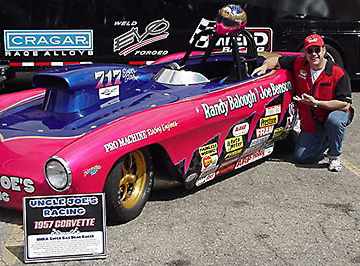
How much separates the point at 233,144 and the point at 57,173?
1819 mm

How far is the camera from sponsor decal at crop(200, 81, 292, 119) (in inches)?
179

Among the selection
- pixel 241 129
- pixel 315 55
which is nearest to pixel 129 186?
pixel 241 129

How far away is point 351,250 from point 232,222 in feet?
3.02

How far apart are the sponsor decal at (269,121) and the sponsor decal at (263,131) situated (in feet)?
0.12

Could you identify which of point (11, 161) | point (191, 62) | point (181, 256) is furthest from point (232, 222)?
point (191, 62)

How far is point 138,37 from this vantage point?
28.9 ft

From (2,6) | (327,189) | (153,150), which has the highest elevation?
(2,6)

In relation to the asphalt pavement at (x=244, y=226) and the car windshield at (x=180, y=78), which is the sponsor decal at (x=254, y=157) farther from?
the car windshield at (x=180, y=78)

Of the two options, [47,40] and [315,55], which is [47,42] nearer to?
[47,40]

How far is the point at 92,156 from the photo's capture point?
3.66m

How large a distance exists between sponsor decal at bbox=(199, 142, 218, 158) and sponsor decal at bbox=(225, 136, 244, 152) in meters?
0.17

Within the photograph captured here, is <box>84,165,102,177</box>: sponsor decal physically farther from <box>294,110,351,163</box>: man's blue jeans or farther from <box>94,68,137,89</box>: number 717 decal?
<box>294,110,351,163</box>: man's blue jeans

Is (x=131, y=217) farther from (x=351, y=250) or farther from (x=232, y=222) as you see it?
(x=351, y=250)

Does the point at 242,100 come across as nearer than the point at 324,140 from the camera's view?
Yes
